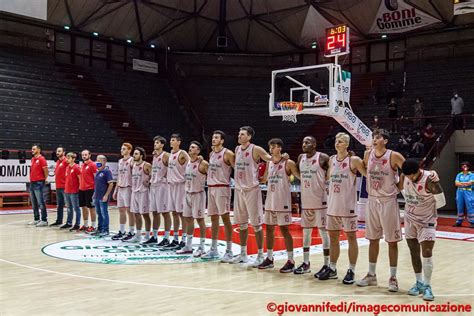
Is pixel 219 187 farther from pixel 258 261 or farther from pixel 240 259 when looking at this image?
pixel 258 261

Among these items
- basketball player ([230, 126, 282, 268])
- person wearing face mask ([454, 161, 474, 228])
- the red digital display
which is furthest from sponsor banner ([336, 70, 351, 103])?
basketball player ([230, 126, 282, 268])

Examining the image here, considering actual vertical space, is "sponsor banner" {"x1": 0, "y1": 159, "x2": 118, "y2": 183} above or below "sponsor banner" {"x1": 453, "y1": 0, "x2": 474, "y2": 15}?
below

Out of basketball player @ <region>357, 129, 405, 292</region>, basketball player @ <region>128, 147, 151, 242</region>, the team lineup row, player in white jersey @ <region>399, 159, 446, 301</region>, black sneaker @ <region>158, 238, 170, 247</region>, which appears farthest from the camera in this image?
basketball player @ <region>128, 147, 151, 242</region>

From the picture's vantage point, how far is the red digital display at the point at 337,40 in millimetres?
13977

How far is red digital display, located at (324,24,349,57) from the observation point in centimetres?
1398

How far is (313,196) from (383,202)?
1.06m

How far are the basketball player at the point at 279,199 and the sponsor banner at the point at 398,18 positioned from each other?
1684cm

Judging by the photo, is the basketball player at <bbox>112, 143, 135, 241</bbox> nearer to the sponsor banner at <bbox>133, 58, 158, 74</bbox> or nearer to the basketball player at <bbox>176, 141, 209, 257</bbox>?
the basketball player at <bbox>176, 141, 209, 257</bbox>

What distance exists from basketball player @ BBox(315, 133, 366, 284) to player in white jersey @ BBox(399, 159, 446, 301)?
30.8 inches

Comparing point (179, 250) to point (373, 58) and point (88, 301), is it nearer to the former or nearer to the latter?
point (88, 301)

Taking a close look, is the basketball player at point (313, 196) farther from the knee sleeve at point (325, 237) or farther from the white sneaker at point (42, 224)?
the white sneaker at point (42, 224)

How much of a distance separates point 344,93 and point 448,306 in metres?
8.54

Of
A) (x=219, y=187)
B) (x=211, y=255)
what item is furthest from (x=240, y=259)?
(x=219, y=187)

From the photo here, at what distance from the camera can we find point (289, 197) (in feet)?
23.7
